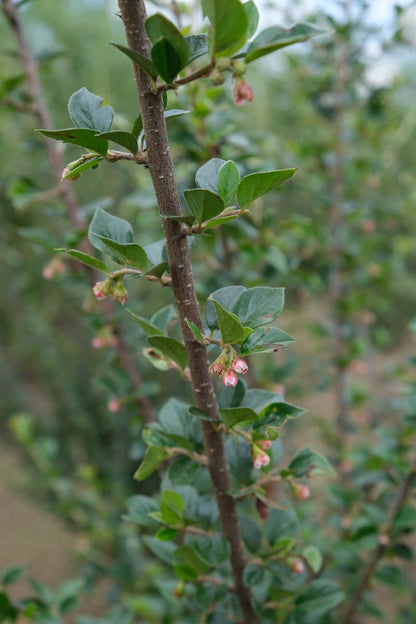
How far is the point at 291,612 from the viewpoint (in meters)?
0.53

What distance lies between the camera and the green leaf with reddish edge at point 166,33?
0.27 metres

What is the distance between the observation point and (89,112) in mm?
328

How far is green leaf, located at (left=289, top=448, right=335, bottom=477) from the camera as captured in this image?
423 mm

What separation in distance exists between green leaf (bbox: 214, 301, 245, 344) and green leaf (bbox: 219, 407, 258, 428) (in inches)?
1.9

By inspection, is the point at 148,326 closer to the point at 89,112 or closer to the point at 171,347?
the point at 171,347

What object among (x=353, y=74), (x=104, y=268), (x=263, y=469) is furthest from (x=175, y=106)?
(x=353, y=74)

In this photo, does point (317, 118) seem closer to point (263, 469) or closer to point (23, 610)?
point (263, 469)

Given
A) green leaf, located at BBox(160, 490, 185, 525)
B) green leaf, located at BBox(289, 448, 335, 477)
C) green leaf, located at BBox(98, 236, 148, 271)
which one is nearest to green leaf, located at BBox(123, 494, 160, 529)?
green leaf, located at BBox(160, 490, 185, 525)

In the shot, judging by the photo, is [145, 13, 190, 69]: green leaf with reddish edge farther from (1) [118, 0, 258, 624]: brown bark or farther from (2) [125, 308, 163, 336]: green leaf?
(2) [125, 308, 163, 336]: green leaf

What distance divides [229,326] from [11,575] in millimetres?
486

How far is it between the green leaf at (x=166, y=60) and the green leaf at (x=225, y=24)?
21mm

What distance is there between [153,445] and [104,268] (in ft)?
0.52

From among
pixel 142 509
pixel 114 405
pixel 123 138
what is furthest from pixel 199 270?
pixel 123 138

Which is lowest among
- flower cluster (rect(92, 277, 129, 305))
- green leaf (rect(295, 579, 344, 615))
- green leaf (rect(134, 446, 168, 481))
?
green leaf (rect(295, 579, 344, 615))
